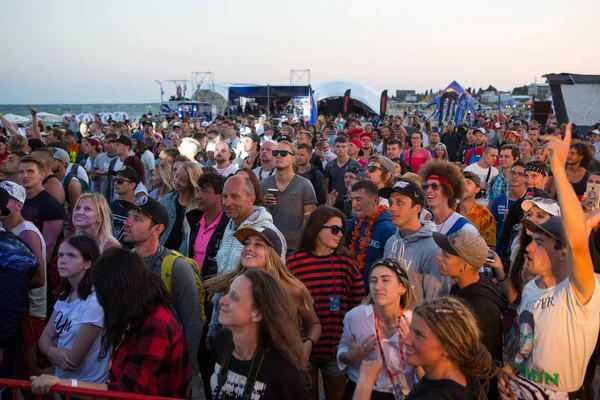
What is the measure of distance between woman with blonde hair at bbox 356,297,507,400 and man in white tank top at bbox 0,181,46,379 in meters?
3.12

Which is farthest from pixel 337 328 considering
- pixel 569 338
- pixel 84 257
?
pixel 84 257

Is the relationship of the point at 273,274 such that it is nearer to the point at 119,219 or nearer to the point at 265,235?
the point at 265,235

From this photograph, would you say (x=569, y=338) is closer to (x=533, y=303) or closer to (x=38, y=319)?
(x=533, y=303)

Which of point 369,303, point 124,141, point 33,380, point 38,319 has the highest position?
point 124,141

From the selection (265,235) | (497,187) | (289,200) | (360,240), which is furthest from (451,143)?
(265,235)

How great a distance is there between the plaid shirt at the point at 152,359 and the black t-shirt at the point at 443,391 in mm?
1252

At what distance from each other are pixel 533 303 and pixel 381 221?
1921 millimetres

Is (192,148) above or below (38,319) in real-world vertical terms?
above

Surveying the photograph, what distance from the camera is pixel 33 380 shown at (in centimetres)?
265

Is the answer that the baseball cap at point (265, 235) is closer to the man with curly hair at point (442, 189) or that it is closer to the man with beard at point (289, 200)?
the man with curly hair at point (442, 189)

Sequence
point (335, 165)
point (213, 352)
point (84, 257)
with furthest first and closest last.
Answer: point (335, 165), point (84, 257), point (213, 352)

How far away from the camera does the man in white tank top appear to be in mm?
4125

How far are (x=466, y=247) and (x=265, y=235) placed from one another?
51.5 inches

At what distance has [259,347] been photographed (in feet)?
8.48
